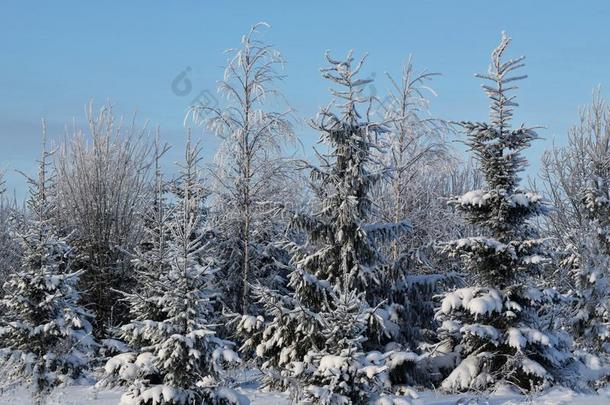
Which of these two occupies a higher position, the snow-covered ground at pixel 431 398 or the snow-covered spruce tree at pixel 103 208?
the snow-covered spruce tree at pixel 103 208

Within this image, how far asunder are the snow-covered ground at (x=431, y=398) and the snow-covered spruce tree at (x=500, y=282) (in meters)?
0.39

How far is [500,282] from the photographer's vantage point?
1208 cm

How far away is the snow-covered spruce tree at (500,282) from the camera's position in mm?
11266

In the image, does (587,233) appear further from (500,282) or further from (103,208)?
(103,208)

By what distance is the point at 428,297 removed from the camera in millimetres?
13188

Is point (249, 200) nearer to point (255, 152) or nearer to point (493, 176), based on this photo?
point (255, 152)

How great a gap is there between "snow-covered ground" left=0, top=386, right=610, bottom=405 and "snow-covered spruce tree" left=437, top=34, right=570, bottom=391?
0.39 meters

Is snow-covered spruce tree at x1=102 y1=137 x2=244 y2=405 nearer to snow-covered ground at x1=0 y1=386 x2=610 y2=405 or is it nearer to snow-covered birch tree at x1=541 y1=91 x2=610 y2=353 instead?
snow-covered ground at x1=0 y1=386 x2=610 y2=405

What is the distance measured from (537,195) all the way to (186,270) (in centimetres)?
673

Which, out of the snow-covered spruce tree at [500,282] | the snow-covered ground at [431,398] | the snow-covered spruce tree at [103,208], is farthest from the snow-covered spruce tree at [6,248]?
the snow-covered spruce tree at [500,282]

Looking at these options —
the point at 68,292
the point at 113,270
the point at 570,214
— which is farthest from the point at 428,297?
the point at 570,214

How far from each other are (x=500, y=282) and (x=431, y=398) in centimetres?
272

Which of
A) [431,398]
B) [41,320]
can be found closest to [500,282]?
[431,398]

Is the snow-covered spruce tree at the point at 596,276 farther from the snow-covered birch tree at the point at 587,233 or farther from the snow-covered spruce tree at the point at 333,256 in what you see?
the snow-covered spruce tree at the point at 333,256
